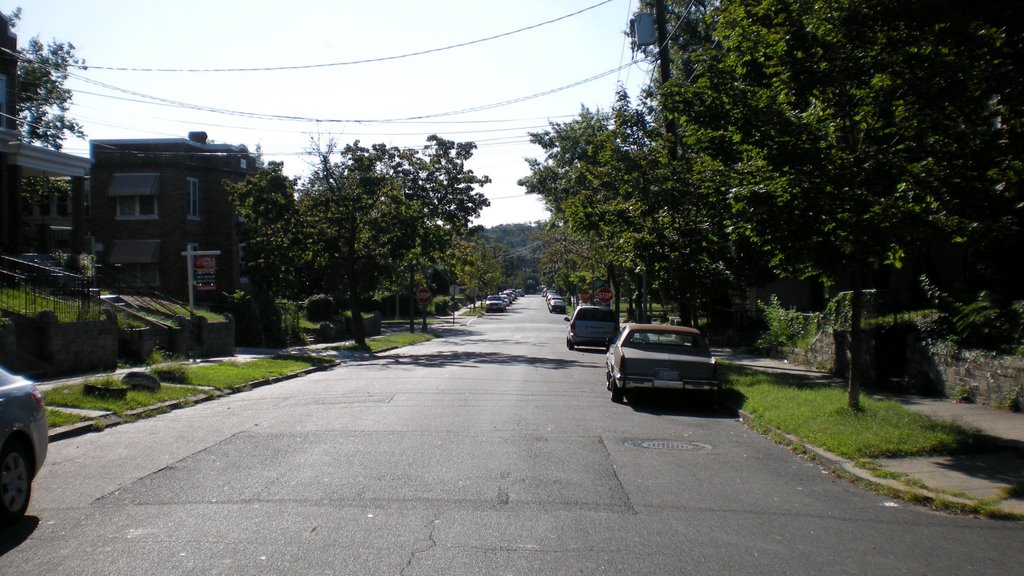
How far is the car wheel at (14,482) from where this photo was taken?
6.59 meters

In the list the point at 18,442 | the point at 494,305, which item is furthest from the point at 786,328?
the point at 494,305

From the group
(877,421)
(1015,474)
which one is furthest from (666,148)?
(1015,474)

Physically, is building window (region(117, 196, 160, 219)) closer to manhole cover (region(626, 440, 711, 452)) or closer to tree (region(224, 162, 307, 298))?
tree (region(224, 162, 307, 298))

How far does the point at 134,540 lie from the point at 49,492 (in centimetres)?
228

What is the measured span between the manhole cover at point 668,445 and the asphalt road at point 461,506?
0.05 metres

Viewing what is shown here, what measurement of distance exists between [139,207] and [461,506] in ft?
109

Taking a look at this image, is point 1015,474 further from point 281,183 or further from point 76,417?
point 281,183

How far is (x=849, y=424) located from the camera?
1111cm

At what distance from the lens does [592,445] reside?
10727 millimetres

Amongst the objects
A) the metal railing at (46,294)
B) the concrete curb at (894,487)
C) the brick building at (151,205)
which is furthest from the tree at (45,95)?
the concrete curb at (894,487)

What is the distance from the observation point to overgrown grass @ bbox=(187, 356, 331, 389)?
57.5ft

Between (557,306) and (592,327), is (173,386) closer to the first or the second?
(592,327)

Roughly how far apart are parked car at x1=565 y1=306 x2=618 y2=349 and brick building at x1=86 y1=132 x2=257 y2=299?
16.0m

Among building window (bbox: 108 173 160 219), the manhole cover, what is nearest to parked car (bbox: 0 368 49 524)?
the manhole cover
